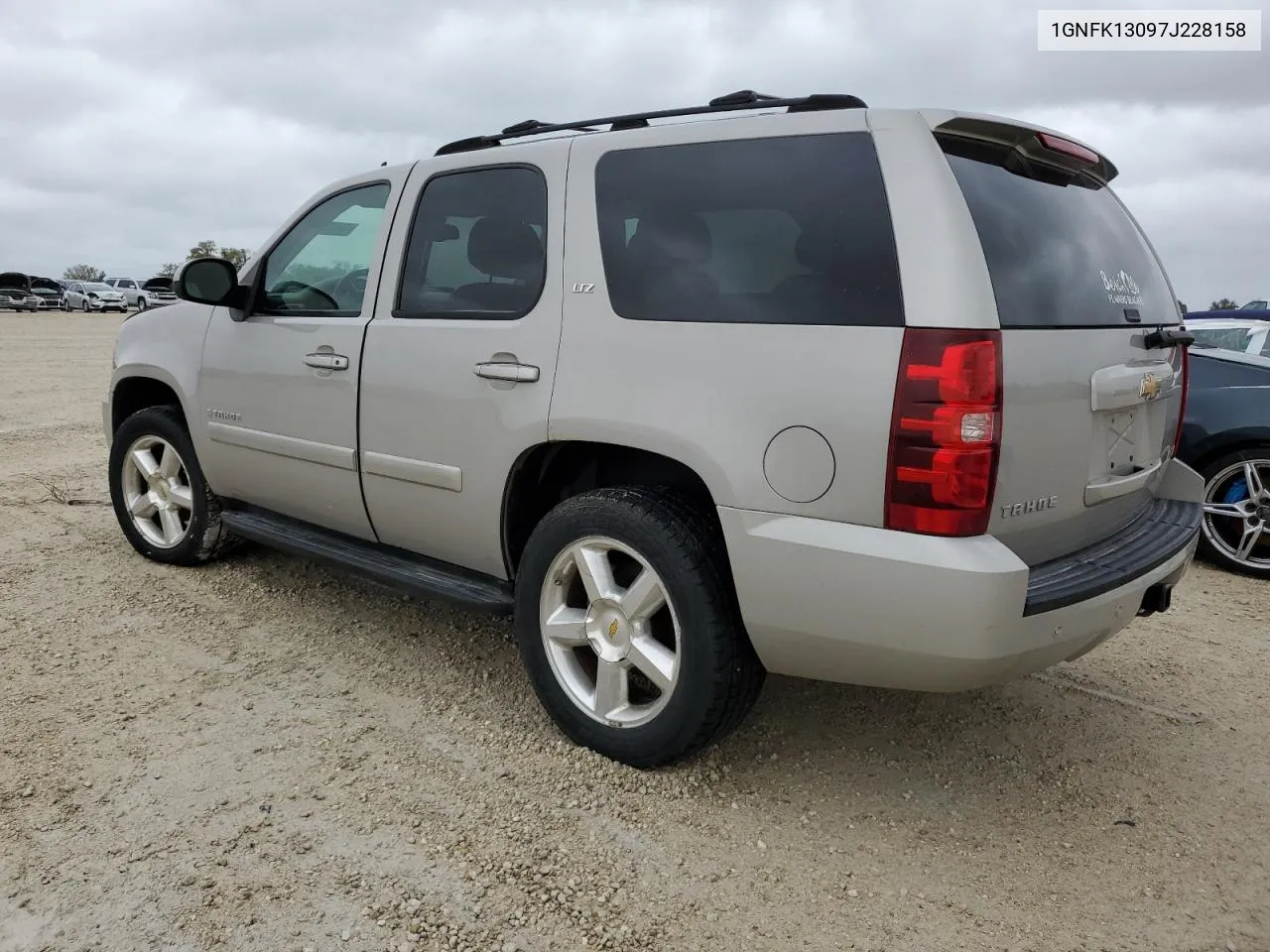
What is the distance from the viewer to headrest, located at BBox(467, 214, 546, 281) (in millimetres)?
3088

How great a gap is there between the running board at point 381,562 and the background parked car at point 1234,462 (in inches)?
162

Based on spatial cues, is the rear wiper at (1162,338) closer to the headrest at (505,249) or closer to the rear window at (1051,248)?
the rear window at (1051,248)

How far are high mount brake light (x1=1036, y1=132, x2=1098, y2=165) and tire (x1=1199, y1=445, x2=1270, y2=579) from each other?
319 centimetres

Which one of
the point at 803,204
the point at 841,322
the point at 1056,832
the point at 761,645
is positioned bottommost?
the point at 1056,832

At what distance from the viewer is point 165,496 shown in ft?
15.3

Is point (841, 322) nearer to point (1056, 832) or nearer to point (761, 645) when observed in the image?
point (761, 645)

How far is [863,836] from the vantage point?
2670 mm

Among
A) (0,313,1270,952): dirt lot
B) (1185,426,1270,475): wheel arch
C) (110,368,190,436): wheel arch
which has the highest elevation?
(110,368,190,436): wheel arch

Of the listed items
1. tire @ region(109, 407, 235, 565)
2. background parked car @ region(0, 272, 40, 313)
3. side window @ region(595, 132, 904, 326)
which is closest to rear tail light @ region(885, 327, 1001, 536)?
side window @ region(595, 132, 904, 326)

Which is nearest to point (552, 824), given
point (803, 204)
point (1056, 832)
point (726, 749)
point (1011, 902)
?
point (726, 749)

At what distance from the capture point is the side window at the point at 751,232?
95.2 inches

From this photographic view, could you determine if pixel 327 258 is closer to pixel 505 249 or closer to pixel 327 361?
pixel 327 361

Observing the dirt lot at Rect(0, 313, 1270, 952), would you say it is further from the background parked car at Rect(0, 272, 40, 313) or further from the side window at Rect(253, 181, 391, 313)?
the background parked car at Rect(0, 272, 40, 313)

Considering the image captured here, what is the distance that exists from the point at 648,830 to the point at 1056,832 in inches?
46.1
